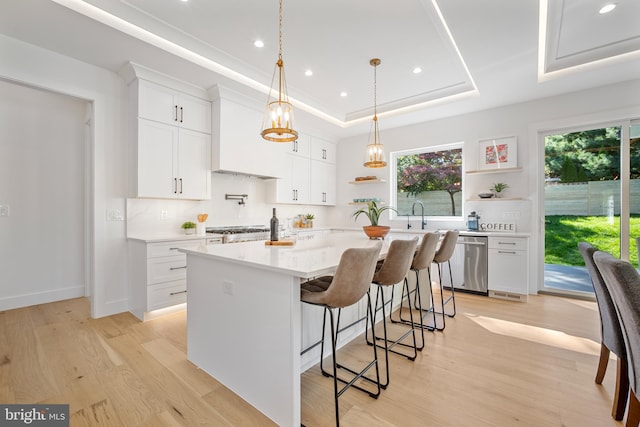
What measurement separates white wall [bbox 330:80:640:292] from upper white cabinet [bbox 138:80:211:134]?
118 inches

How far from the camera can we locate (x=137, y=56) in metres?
2.92

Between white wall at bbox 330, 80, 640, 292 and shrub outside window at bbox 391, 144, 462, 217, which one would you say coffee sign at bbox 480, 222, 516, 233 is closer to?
white wall at bbox 330, 80, 640, 292

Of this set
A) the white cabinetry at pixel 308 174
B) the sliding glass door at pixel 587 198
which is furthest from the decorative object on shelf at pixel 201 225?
the sliding glass door at pixel 587 198

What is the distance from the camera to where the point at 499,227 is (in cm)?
425

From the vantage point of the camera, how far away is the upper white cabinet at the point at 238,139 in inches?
148

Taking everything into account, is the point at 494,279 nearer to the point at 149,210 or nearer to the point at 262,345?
the point at 262,345

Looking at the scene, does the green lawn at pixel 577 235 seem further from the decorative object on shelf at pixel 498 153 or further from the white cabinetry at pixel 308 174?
the white cabinetry at pixel 308 174

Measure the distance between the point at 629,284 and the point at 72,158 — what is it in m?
5.45

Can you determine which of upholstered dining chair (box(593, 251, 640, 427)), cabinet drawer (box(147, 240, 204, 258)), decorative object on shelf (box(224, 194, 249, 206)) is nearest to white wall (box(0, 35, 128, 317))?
cabinet drawer (box(147, 240, 204, 258))

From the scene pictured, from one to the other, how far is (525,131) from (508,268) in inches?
79.2

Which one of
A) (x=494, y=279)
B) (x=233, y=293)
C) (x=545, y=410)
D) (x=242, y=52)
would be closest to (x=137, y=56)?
(x=242, y=52)

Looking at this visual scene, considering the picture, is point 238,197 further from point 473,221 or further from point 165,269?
point 473,221

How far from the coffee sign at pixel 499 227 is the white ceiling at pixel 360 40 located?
181 cm

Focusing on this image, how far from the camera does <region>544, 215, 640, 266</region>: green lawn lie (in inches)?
143
